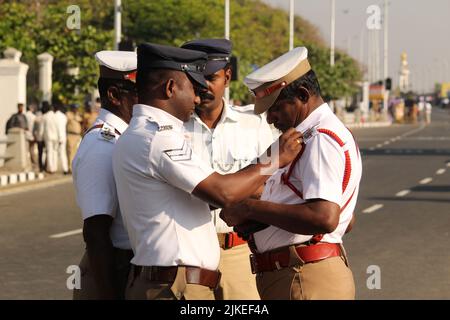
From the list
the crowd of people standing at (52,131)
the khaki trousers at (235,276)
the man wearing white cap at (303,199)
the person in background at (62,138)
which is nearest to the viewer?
the man wearing white cap at (303,199)

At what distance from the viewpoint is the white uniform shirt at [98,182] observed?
5328mm

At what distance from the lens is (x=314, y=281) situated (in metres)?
5.07

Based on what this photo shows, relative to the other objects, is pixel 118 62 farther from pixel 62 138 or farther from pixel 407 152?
pixel 407 152

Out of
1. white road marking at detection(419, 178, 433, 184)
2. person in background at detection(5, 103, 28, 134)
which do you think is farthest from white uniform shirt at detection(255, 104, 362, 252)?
person in background at detection(5, 103, 28, 134)

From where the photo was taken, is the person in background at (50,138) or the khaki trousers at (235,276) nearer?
the khaki trousers at (235,276)

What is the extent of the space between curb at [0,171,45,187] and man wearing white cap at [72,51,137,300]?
19209 millimetres

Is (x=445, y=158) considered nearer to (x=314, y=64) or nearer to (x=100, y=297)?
(x=100, y=297)

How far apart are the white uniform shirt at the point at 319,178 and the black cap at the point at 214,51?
58.9 inches

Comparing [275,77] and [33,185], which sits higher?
[275,77]

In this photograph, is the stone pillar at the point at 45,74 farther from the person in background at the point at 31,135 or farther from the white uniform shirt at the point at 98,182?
the white uniform shirt at the point at 98,182

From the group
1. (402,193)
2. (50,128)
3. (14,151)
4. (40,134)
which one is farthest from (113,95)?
(40,134)

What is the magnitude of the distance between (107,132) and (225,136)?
1224 millimetres

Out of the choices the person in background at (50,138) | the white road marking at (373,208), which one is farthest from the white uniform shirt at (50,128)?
the white road marking at (373,208)
